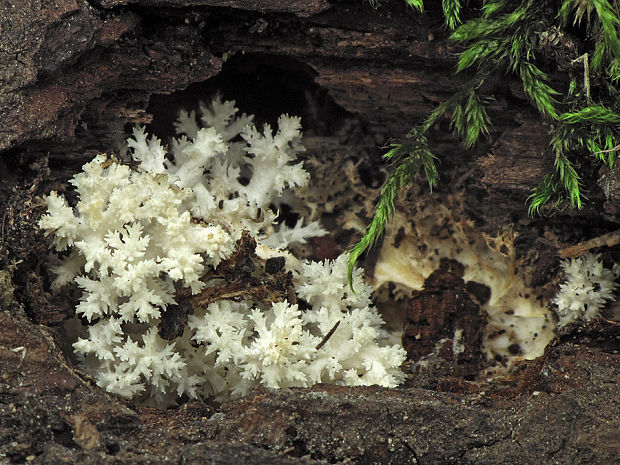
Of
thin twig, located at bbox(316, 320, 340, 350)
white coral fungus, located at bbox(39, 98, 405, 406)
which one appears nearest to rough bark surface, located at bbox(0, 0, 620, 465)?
white coral fungus, located at bbox(39, 98, 405, 406)

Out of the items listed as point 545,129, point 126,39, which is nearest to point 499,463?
point 545,129

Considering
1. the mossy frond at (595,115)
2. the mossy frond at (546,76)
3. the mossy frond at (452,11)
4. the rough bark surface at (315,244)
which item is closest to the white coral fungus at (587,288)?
the rough bark surface at (315,244)

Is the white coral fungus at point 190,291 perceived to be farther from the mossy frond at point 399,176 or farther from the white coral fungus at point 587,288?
the white coral fungus at point 587,288

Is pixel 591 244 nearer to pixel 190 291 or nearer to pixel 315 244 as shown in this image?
pixel 315 244

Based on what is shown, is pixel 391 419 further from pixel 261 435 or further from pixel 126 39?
pixel 126 39

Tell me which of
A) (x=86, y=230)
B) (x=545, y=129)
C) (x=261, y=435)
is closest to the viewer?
(x=261, y=435)
